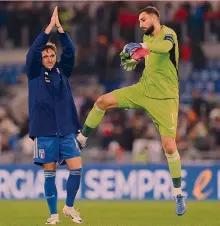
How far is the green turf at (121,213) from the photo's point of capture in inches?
537

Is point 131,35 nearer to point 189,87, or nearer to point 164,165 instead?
point 189,87

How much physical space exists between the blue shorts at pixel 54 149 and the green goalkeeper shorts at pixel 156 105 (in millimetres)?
931

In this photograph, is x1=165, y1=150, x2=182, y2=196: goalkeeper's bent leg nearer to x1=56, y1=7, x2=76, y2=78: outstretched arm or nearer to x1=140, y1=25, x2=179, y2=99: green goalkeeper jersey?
x1=140, y1=25, x2=179, y2=99: green goalkeeper jersey

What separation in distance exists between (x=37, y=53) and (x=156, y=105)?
1.82 meters

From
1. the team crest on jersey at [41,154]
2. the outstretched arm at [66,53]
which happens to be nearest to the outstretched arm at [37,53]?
the outstretched arm at [66,53]

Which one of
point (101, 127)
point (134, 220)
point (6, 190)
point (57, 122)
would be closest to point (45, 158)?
point (57, 122)

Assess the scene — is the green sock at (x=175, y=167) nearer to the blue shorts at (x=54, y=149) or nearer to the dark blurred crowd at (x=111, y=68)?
the blue shorts at (x=54, y=149)

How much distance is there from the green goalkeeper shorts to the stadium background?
22.0ft

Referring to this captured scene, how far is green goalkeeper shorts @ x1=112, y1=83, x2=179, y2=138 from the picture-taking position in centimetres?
1372

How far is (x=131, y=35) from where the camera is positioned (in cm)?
2634

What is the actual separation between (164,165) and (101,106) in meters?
6.75

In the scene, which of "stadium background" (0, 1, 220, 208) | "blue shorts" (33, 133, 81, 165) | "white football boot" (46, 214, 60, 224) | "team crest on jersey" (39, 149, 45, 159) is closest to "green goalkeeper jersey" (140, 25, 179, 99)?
"blue shorts" (33, 133, 81, 165)

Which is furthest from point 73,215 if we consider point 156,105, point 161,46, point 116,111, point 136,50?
point 116,111

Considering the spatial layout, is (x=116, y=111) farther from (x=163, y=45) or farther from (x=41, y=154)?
(x=163, y=45)
